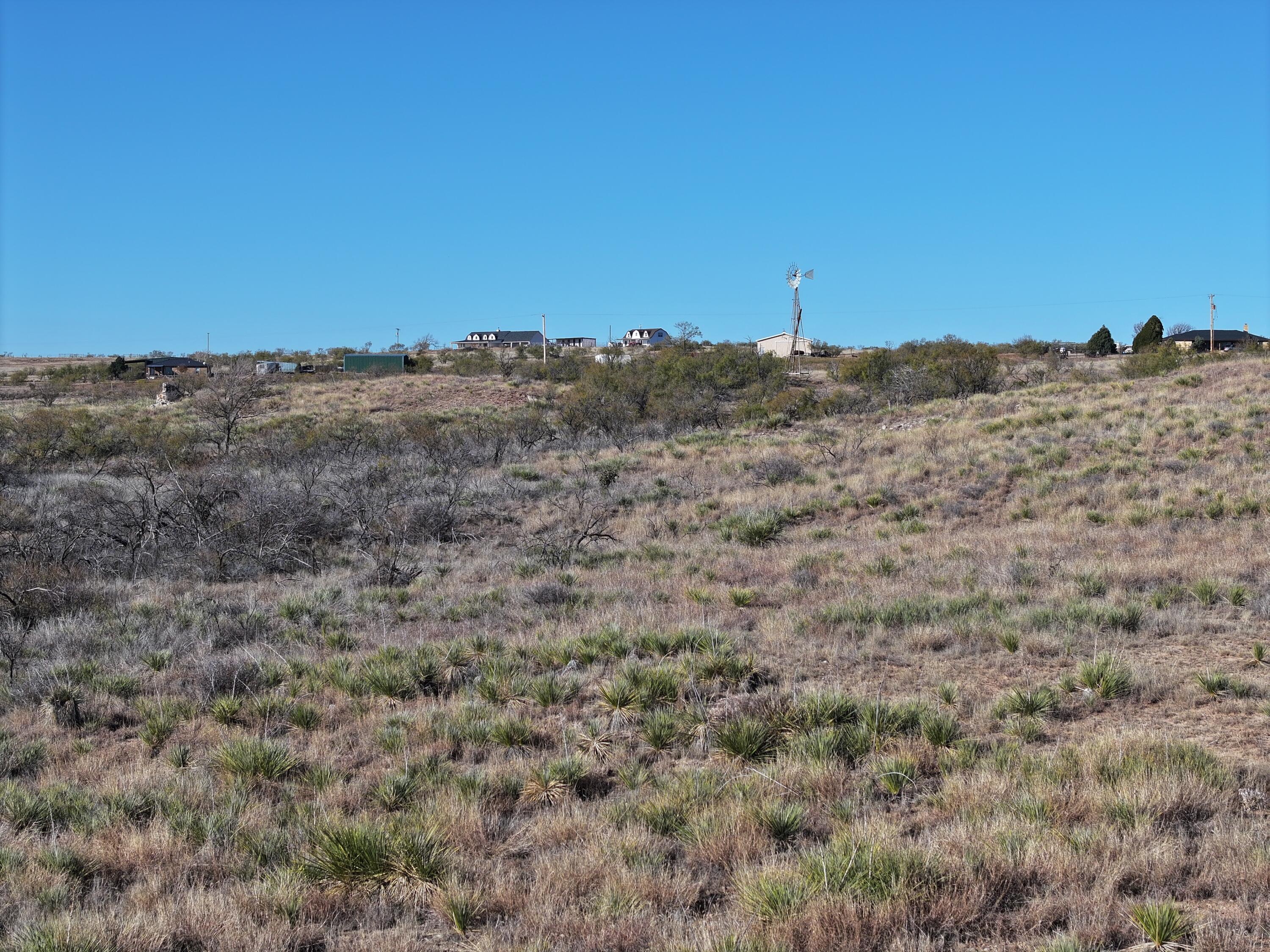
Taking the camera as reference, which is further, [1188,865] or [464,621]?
[464,621]

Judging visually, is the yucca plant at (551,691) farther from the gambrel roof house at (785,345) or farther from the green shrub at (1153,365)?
the gambrel roof house at (785,345)

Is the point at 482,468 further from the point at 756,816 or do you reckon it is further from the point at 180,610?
the point at 756,816

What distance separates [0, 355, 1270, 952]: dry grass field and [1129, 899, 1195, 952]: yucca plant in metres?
0.01

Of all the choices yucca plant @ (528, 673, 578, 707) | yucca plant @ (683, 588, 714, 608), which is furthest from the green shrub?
yucca plant @ (528, 673, 578, 707)

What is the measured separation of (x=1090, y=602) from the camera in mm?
9773

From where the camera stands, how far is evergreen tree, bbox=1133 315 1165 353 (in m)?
65.4

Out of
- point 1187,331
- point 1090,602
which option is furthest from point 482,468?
point 1187,331

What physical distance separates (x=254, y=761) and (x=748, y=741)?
3.35m

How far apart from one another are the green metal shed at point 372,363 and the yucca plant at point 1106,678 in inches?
2728

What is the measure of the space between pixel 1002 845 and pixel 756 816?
4.15 feet

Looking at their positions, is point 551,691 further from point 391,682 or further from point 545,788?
point 545,788

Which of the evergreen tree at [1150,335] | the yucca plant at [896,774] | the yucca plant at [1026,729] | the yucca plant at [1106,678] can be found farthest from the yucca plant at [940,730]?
the evergreen tree at [1150,335]

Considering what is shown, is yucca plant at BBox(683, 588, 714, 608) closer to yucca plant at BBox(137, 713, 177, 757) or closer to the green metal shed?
yucca plant at BBox(137, 713, 177, 757)

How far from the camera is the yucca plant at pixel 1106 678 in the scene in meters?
7.10
